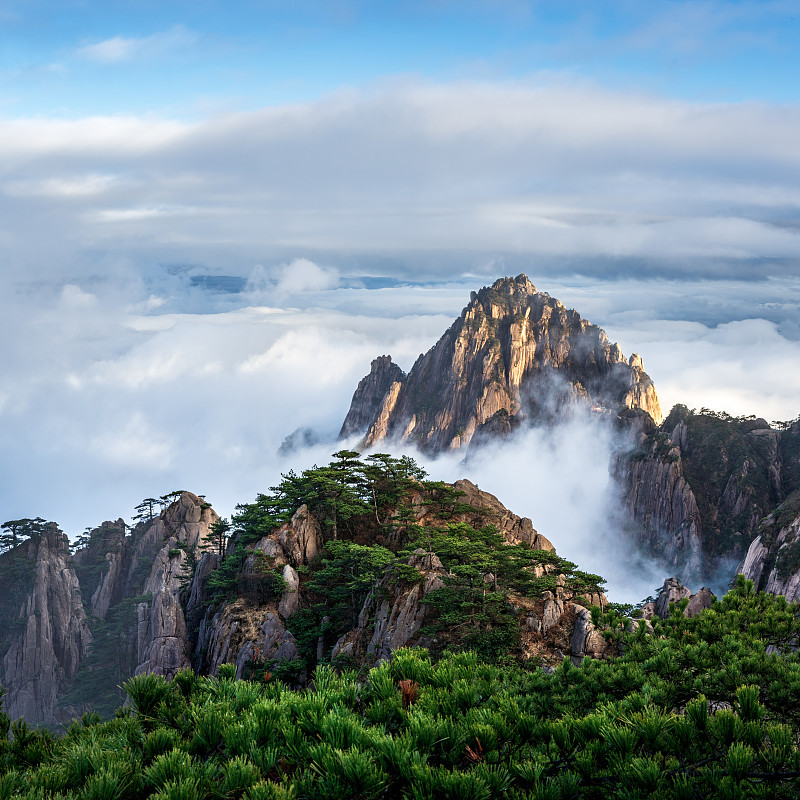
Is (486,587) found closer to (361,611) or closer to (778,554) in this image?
(361,611)

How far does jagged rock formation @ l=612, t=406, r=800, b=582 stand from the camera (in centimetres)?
13988

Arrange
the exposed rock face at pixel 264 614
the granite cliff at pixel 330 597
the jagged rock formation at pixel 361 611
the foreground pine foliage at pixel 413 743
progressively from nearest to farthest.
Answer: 1. the foreground pine foliage at pixel 413 743
2. the jagged rock formation at pixel 361 611
3. the granite cliff at pixel 330 597
4. the exposed rock face at pixel 264 614

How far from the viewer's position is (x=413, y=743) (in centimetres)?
752

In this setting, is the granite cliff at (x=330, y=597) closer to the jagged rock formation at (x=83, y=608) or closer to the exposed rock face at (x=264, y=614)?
the exposed rock face at (x=264, y=614)

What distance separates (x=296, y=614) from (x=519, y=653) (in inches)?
767

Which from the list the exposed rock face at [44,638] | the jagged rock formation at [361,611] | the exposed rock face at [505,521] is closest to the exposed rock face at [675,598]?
the exposed rock face at [505,521]

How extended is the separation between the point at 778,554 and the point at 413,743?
88683 mm

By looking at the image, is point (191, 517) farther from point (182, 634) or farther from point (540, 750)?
point (540, 750)

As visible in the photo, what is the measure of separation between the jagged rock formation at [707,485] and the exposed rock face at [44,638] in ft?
436

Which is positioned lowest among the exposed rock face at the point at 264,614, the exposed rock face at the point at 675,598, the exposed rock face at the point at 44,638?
the exposed rock face at the point at 44,638

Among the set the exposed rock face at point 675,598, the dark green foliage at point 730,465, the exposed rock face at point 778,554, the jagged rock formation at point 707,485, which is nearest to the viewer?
the exposed rock face at point 675,598

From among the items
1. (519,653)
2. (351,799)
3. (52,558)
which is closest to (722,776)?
(351,799)

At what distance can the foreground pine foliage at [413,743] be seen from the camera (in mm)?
6750

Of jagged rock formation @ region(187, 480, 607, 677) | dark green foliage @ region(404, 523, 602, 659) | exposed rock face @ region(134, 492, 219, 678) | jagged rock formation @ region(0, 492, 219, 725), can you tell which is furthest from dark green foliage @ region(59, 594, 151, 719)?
dark green foliage @ region(404, 523, 602, 659)
